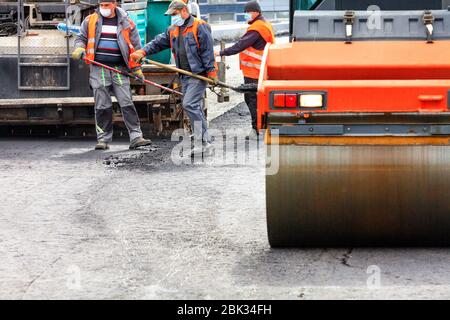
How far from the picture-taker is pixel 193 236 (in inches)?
290

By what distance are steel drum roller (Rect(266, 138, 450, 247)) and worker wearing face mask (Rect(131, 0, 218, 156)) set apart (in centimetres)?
550

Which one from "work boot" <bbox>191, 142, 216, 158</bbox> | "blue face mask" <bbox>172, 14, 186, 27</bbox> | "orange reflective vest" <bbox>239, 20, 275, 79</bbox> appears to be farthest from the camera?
"orange reflective vest" <bbox>239, 20, 275, 79</bbox>

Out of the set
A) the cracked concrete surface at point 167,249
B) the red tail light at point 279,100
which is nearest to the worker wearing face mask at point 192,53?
the cracked concrete surface at point 167,249

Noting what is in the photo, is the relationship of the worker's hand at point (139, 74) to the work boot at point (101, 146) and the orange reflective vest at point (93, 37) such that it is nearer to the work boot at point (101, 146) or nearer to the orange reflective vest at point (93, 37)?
the orange reflective vest at point (93, 37)

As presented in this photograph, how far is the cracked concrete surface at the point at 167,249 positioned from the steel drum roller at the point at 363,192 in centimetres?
15

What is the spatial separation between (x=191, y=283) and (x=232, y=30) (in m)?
30.5

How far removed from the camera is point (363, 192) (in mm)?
6426

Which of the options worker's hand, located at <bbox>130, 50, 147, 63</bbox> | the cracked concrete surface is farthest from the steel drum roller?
worker's hand, located at <bbox>130, 50, 147, 63</bbox>

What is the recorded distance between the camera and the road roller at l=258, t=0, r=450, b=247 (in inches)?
248

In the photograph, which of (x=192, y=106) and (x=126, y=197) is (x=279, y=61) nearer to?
(x=126, y=197)

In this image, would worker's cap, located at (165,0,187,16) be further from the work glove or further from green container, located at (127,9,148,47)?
green container, located at (127,9,148,47)

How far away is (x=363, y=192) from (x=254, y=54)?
7625 millimetres

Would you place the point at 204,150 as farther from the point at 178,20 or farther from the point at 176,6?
the point at 176,6
